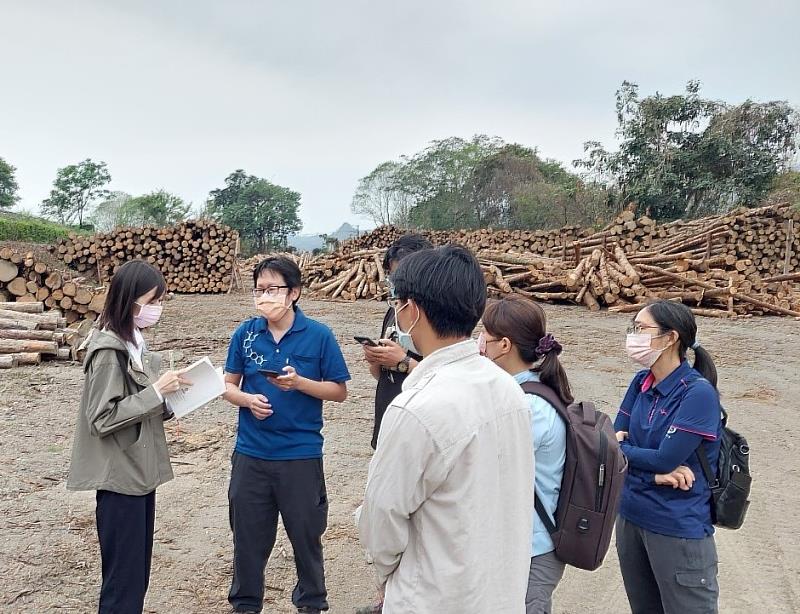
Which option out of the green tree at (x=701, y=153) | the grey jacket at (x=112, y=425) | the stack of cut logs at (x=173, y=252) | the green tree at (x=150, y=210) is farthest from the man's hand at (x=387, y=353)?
the green tree at (x=150, y=210)

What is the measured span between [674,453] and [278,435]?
5.47 ft

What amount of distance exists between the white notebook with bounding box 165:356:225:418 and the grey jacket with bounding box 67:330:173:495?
121 mm

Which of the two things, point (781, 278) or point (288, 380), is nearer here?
point (288, 380)

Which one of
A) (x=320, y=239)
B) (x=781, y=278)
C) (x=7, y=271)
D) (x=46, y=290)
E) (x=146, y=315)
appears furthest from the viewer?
(x=320, y=239)

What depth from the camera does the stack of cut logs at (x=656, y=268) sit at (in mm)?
14141

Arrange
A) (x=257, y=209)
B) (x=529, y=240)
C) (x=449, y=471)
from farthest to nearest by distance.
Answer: (x=257, y=209)
(x=529, y=240)
(x=449, y=471)

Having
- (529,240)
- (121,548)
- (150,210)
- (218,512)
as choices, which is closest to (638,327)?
(121,548)

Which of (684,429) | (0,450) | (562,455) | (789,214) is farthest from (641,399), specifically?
(789,214)

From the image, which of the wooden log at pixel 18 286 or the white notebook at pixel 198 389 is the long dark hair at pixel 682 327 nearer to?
the white notebook at pixel 198 389

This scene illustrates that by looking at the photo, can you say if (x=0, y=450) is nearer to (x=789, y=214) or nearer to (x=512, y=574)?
(x=512, y=574)

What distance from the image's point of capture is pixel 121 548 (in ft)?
8.34

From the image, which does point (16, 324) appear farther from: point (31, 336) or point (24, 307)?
point (24, 307)

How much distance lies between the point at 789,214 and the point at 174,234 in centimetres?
1730

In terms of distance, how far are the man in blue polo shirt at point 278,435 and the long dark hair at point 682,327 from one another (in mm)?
1435
